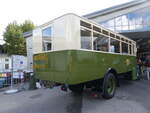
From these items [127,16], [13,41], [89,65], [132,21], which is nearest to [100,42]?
[89,65]

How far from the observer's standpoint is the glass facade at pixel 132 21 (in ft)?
32.1

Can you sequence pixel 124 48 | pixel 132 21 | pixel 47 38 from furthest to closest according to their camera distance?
pixel 132 21 < pixel 124 48 < pixel 47 38

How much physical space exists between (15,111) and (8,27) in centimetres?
2076

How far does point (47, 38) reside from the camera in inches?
150

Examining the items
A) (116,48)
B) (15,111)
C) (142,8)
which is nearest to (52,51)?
(15,111)

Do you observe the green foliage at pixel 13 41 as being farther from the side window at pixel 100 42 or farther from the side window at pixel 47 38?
the side window at pixel 100 42

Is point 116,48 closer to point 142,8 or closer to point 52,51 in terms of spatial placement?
point 52,51

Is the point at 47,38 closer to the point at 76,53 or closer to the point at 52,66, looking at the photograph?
the point at 52,66

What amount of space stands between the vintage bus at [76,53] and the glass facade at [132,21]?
606 cm

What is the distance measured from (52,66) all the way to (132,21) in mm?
9391

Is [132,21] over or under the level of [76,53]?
over

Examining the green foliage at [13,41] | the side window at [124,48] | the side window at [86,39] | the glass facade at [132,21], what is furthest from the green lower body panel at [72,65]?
the green foliage at [13,41]

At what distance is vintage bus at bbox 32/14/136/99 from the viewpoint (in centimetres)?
308

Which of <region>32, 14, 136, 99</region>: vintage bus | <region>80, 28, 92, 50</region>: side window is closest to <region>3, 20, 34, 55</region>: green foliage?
<region>32, 14, 136, 99</region>: vintage bus
